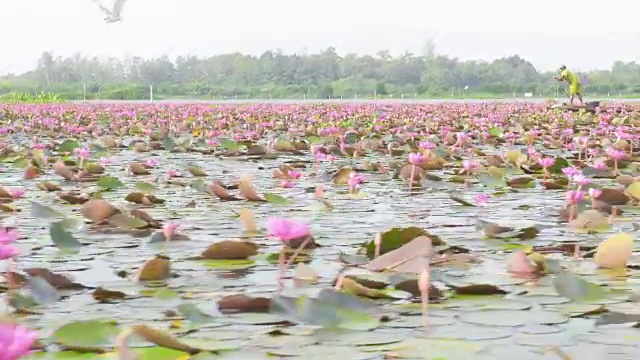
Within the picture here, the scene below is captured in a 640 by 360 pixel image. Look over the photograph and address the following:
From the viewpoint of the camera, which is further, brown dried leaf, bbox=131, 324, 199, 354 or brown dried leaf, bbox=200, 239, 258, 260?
brown dried leaf, bbox=200, 239, 258, 260

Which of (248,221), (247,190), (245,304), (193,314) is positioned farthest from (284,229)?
(247,190)

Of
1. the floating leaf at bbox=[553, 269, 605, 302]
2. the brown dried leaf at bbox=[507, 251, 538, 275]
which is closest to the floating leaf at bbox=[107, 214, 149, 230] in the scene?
the brown dried leaf at bbox=[507, 251, 538, 275]

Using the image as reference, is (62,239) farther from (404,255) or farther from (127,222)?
(404,255)

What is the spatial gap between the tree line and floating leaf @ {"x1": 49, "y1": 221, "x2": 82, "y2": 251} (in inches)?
1701

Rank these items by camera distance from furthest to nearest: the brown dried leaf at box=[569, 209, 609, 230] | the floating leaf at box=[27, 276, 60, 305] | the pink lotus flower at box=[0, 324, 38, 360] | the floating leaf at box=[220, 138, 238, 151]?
the floating leaf at box=[220, 138, 238, 151] < the brown dried leaf at box=[569, 209, 609, 230] < the floating leaf at box=[27, 276, 60, 305] < the pink lotus flower at box=[0, 324, 38, 360]

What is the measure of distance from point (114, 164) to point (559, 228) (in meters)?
3.62

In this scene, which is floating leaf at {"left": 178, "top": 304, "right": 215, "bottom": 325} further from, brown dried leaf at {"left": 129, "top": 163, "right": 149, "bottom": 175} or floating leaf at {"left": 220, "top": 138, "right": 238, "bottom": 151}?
floating leaf at {"left": 220, "top": 138, "right": 238, "bottom": 151}

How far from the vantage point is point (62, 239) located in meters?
2.55

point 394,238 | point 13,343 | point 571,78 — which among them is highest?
point 571,78

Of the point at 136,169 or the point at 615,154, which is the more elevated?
the point at 615,154

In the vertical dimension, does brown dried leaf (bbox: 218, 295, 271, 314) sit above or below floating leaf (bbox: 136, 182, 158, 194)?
above

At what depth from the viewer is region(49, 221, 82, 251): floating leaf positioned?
2520 millimetres

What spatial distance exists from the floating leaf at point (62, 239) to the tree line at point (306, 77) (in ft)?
142

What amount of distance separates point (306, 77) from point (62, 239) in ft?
177
